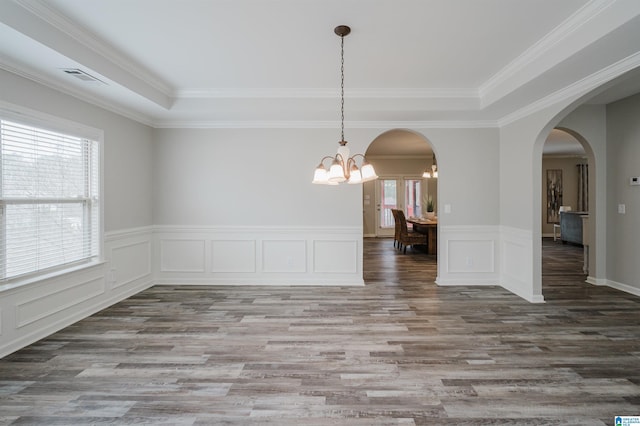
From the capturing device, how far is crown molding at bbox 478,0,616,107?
2.38 metres

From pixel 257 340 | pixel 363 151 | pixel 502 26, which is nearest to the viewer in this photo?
pixel 502 26

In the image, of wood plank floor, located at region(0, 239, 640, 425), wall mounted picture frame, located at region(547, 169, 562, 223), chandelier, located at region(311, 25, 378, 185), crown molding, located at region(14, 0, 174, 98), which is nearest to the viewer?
wood plank floor, located at region(0, 239, 640, 425)

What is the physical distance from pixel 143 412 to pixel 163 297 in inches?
101

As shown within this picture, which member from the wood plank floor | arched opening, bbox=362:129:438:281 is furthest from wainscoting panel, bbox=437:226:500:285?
arched opening, bbox=362:129:438:281

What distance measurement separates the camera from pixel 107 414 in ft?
6.43

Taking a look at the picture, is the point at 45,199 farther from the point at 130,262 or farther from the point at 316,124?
the point at 316,124

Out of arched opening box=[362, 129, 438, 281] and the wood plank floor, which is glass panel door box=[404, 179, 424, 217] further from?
the wood plank floor

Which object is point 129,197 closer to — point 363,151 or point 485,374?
point 363,151

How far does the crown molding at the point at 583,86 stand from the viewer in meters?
2.77

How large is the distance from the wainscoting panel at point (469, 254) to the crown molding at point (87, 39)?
4510 mm

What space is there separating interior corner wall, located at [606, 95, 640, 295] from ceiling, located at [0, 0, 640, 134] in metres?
0.45

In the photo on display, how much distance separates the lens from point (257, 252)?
493 centimetres

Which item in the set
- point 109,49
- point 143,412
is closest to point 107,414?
point 143,412

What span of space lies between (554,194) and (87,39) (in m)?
12.3
